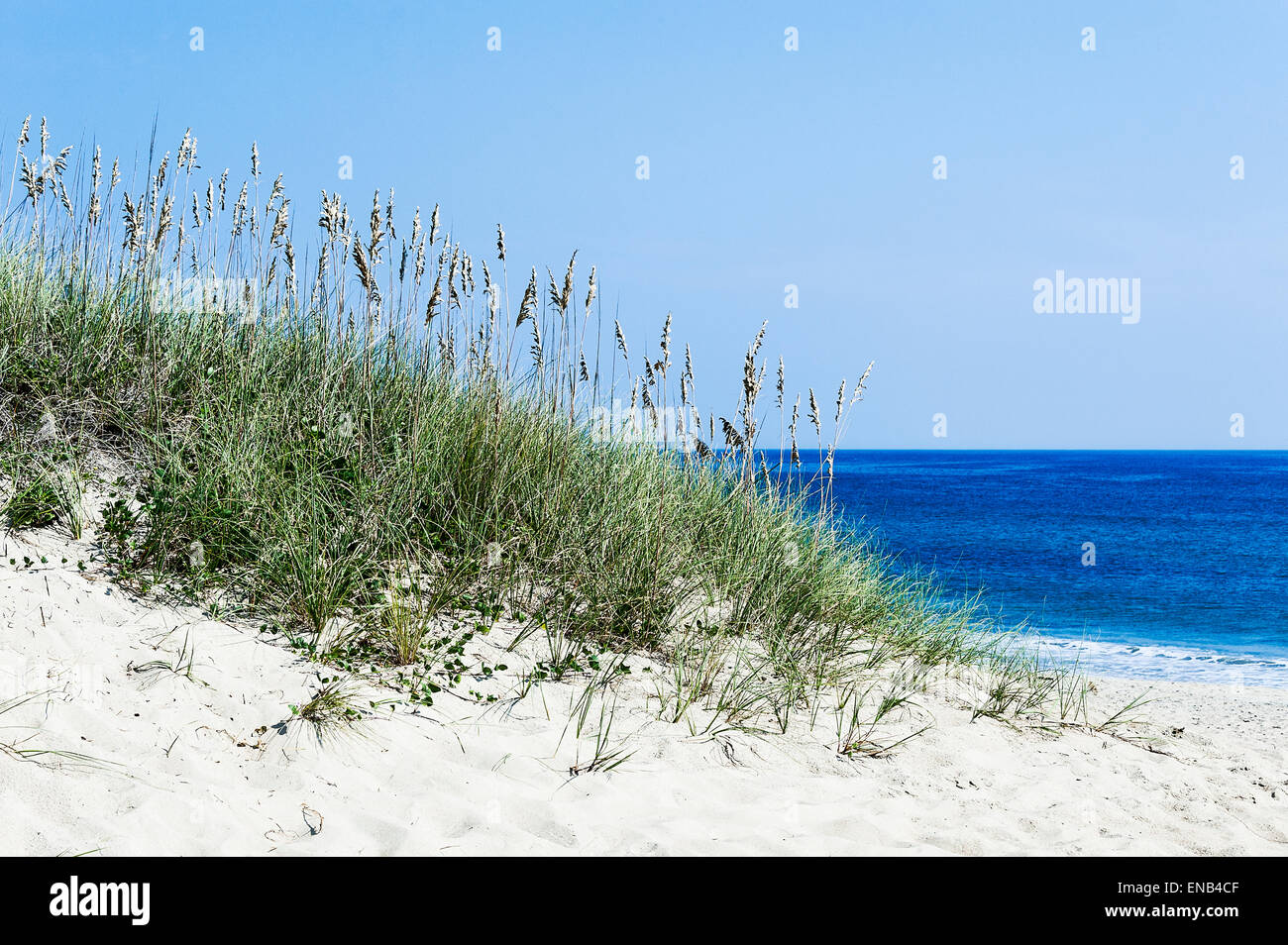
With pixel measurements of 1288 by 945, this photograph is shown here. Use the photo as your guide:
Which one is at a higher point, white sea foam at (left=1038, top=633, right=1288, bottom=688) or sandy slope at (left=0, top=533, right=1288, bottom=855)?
sandy slope at (left=0, top=533, right=1288, bottom=855)

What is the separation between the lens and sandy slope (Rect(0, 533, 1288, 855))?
2.65 metres

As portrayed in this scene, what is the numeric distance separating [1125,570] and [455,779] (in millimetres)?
22456

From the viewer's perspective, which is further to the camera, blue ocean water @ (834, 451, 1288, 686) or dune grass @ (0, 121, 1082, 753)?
blue ocean water @ (834, 451, 1288, 686)

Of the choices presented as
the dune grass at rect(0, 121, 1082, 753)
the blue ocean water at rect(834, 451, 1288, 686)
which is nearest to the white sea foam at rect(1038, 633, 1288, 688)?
the blue ocean water at rect(834, 451, 1288, 686)

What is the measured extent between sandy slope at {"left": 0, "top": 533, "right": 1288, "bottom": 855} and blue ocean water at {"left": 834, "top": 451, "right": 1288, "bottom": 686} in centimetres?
250

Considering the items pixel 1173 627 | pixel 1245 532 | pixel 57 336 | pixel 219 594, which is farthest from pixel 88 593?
pixel 1245 532

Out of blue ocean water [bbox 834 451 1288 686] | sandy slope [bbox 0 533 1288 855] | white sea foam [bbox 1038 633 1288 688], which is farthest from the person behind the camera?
blue ocean water [bbox 834 451 1288 686]

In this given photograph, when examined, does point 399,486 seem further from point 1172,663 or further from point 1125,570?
point 1125,570

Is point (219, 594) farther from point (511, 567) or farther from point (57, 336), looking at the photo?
point (57, 336)

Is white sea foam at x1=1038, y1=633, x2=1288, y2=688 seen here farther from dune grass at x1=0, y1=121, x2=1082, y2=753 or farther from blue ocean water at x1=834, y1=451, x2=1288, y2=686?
dune grass at x1=0, y1=121, x2=1082, y2=753

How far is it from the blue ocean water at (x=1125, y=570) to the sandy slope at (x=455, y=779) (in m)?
2.50
